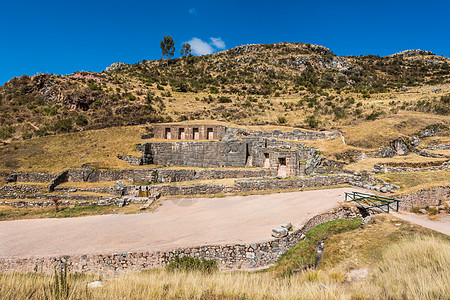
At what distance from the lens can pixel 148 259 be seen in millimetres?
7039

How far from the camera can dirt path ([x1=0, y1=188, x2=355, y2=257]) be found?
7.76 metres

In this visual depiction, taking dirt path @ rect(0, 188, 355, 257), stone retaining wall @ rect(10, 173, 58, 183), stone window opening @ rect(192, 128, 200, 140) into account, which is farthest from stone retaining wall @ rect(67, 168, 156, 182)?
stone window opening @ rect(192, 128, 200, 140)

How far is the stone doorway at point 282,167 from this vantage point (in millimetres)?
18797

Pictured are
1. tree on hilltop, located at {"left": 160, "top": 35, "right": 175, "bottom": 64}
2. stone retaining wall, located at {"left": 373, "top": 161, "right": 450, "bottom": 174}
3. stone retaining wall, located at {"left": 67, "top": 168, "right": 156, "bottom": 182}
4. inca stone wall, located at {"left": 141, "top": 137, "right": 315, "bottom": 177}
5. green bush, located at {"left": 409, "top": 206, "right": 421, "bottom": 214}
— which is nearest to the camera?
green bush, located at {"left": 409, "top": 206, "right": 421, "bottom": 214}

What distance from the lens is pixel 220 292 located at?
3742mm

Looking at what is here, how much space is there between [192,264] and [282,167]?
13782 millimetres

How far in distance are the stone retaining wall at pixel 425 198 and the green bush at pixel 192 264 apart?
10613mm

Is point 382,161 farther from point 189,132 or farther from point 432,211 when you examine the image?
point 189,132

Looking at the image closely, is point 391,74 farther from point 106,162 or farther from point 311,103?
point 106,162

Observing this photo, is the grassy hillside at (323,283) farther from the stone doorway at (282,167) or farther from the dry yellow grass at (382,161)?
the stone doorway at (282,167)

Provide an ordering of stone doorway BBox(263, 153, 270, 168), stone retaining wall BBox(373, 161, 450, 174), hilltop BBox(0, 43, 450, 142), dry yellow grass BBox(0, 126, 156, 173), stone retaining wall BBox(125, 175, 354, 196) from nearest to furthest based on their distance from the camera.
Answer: stone retaining wall BBox(125, 175, 354, 196) → stone retaining wall BBox(373, 161, 450, 174) → dry yellow grass BBox(0, 126, 156, 173) → stone doorway BBox(263, 153, 270, 168) → hilltop BBox(0, 43, 450, 142)

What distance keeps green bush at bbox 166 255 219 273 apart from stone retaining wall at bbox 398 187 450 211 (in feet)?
34.8

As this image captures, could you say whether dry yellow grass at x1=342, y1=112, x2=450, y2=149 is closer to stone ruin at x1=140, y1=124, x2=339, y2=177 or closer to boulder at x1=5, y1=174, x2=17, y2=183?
stone ruin at x1=140, y1=124, x2=339, y2=177

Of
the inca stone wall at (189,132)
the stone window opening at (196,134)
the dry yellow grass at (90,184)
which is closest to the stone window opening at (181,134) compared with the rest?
the inca stone wall at (189,132)
